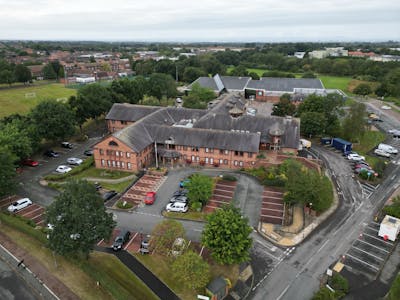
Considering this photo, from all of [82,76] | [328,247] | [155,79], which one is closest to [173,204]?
[328,247]

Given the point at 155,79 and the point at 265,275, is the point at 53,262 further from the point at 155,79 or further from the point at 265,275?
the point at 155,79

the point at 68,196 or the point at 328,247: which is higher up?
the point at 68,196

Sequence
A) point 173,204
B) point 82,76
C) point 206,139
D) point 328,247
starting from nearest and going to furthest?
point 328,247 < point 173,204 < point 206,139 < point 82,76

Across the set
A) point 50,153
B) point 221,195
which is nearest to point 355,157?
point 221,195

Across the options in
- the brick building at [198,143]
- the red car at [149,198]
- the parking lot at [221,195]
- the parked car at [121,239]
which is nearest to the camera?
the parked car at [121,239]

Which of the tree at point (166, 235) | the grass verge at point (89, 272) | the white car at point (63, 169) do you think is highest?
the tree at point (166, 235)

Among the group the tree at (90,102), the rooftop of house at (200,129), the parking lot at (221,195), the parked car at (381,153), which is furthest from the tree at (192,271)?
the parked car at (381,153)

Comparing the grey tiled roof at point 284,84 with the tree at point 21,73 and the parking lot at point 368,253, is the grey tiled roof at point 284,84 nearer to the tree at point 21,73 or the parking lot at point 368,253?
the parking lot at point 368,253

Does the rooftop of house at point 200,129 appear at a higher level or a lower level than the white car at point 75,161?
higher
